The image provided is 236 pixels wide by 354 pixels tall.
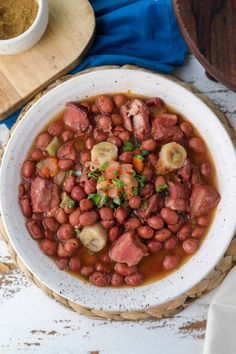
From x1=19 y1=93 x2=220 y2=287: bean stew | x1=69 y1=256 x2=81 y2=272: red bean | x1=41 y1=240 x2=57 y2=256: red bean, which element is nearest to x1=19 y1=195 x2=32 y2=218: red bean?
x1=19 y1=93 x2=220 y2=287: bean stew

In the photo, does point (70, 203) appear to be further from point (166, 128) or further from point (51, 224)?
point (166, 128)

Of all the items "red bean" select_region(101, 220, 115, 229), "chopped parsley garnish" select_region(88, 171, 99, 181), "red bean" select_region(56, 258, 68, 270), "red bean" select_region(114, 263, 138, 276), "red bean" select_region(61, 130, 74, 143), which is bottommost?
"red bean" select_region(114, 263, 138, 276)

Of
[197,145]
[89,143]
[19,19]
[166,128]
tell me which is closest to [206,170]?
[197,145]

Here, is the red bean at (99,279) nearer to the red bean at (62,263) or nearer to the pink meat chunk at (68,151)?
the red bean at (62,263)

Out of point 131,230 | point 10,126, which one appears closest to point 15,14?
point 10,126

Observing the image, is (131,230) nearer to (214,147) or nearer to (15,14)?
(214,147)

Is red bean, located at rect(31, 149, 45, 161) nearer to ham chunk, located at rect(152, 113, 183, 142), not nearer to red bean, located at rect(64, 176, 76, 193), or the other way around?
red bean, located at rect(64, 176, 76, 193)
